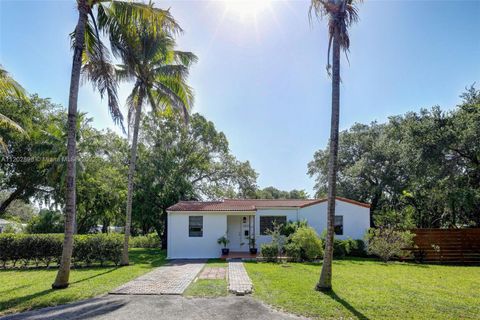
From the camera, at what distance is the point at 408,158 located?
61.4 ft

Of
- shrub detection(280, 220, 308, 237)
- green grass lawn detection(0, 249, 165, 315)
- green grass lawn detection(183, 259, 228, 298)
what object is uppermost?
shrub detection(280, 220, 308, 237)

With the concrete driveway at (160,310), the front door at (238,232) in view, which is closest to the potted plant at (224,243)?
the front door at (238,232)

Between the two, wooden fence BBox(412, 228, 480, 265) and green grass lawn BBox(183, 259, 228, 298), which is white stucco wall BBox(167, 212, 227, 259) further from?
wooden fence BBox(412, 228, 480, 265)

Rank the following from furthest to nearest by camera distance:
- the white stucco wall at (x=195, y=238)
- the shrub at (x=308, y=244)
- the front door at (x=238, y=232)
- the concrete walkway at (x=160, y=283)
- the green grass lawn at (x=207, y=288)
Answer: the front door at (x=238, y=232)
the white stucco wall at (x=195, y=238)
the shrub at (x=308, y=244)
the concrete walkway at (x=160, y=283)
the green grass lawn at (x=207, y=288)

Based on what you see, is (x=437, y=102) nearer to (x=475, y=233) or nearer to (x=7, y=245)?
(x=475, y=233)

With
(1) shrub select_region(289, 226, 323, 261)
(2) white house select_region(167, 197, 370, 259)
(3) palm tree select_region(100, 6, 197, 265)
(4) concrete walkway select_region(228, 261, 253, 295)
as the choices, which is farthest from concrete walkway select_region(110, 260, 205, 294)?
(2) white house select_region(167, 197, 370, 259)

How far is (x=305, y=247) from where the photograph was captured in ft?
51.6

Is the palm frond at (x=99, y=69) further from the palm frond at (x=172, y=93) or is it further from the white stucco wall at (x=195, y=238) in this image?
the white stucco wall at (x=195, y=238)

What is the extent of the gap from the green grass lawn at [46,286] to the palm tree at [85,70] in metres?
0.71

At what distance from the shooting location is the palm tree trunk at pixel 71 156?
9.40 m

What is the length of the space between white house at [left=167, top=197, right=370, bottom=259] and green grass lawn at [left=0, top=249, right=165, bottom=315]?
5.57 metres

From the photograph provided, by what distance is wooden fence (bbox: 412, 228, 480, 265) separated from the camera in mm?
16828

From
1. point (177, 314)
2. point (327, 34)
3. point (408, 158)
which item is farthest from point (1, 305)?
point (408, 158)

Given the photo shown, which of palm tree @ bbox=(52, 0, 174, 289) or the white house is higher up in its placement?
palm tree @ bbox=(52, 0, 174, 289)
